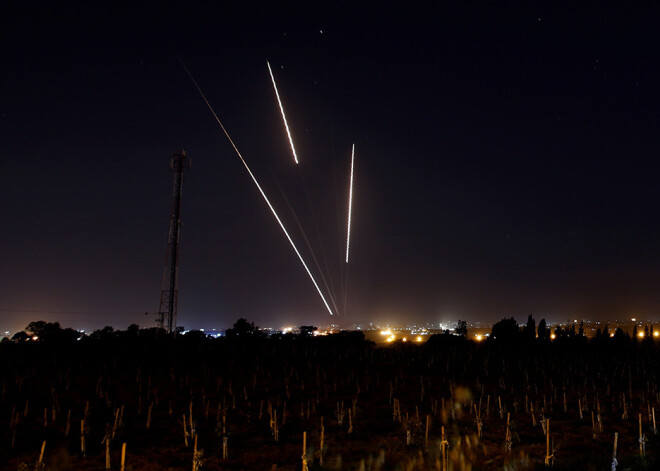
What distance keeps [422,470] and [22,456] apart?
1177 cm

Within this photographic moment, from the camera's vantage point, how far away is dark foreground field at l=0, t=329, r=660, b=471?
1630cm

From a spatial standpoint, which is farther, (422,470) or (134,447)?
(134,447)

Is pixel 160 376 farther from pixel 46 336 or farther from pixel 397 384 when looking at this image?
pixel 46 336

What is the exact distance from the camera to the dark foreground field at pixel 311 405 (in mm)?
16297

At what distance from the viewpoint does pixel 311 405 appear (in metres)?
24.0

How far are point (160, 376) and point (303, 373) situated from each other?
8497 mm

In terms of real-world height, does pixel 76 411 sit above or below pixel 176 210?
below

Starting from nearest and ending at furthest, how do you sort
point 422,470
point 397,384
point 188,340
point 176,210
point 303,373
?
point 422,470, point 397,384, point 303,373, point 176,210, point 188,340

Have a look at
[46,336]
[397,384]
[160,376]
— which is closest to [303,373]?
[397,384]

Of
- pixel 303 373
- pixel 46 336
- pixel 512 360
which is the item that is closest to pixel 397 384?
pixel 303 373

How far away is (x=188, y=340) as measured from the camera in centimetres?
4391

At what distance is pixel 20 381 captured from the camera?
2630 centimetres

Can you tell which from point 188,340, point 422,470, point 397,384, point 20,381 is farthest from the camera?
point 188,340

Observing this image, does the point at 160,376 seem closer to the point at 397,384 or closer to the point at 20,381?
the point at 20,381
